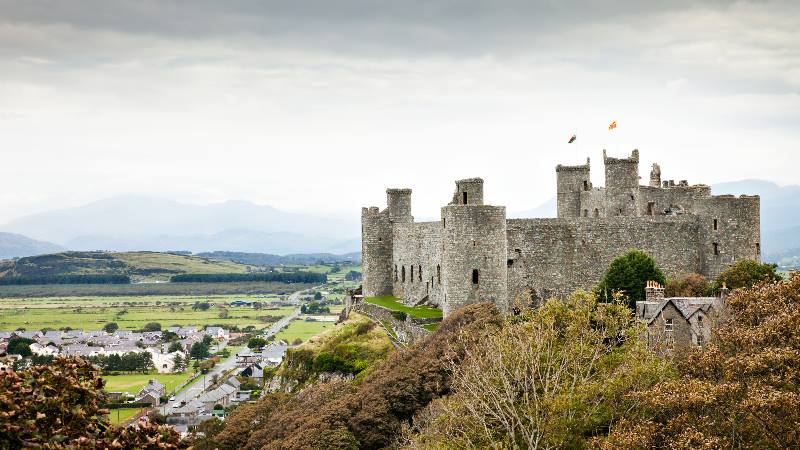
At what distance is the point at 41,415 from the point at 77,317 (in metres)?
166

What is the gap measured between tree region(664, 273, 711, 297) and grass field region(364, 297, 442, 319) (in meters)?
11.6

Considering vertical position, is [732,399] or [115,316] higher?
[732,399]

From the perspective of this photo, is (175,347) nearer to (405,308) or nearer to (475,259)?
(405,308)

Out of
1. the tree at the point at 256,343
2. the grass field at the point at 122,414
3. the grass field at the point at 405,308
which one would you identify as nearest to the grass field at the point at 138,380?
the tree at the point at 256,343

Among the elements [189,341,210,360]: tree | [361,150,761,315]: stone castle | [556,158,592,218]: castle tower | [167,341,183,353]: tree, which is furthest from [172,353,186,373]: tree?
[556,158,592,218]: castle tower

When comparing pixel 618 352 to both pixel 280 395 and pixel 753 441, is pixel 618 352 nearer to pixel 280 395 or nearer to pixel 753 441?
pixel 753 441

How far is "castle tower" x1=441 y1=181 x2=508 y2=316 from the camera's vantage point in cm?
4412

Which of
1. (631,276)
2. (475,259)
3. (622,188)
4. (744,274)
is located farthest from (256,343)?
(744,274)

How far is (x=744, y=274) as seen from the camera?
137ft

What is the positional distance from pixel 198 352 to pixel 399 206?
7872 centimetres

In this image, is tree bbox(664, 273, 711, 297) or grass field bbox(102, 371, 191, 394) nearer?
tree bbox(664, 273, 711, 297)

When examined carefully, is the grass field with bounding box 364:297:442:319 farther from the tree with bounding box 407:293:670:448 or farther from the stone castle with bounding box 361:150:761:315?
the tree with bounding box 407:293:670:448

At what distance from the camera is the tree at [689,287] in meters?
42.5

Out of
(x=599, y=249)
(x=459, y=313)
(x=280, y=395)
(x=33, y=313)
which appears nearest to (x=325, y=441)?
(x=459, y=313)
